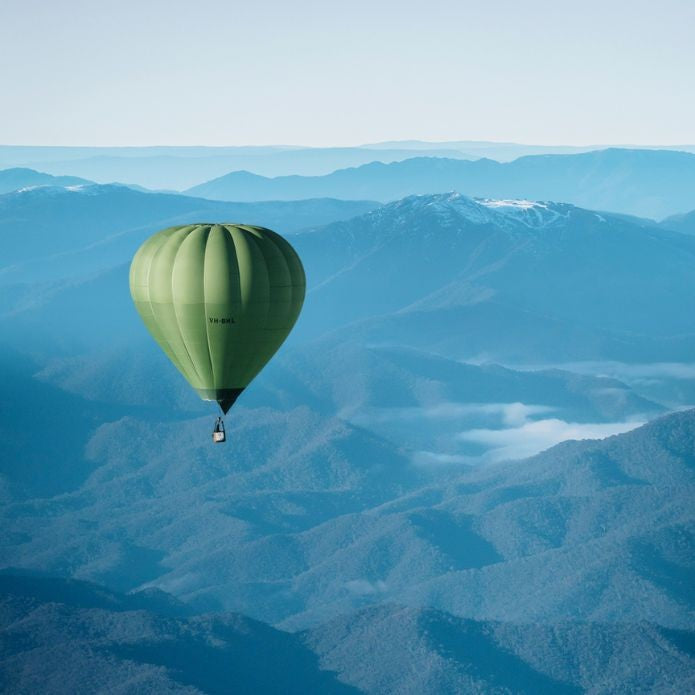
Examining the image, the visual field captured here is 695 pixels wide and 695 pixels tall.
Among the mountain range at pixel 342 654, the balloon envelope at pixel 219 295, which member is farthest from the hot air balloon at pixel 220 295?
the mountain range at pixel 342 654

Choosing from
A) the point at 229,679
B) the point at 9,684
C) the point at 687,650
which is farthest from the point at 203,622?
the point at 687,650

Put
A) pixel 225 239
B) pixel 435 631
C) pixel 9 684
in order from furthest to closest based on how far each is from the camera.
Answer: pixel 435 631, pixel 9 684, pixel 225 239

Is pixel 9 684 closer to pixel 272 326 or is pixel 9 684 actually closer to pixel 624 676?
pixel 624 676

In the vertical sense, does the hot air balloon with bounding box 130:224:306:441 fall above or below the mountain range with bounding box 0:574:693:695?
above

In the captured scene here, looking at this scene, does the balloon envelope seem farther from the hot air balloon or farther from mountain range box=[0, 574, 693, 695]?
mountain range box=[0, 574, 693, 695]

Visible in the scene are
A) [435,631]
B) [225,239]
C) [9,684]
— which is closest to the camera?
[225,239]

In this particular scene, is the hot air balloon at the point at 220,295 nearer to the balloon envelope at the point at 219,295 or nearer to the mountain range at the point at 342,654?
the balloon envelope at the point at 219,295

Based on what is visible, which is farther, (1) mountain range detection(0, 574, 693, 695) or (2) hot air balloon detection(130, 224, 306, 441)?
(1) mountain range detection(0, 574, 693, 695)

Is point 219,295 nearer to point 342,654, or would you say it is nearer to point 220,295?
point 220,295

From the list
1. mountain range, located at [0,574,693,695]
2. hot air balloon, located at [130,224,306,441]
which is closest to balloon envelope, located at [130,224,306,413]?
hot air balloon, located at [130,224,306,441]
